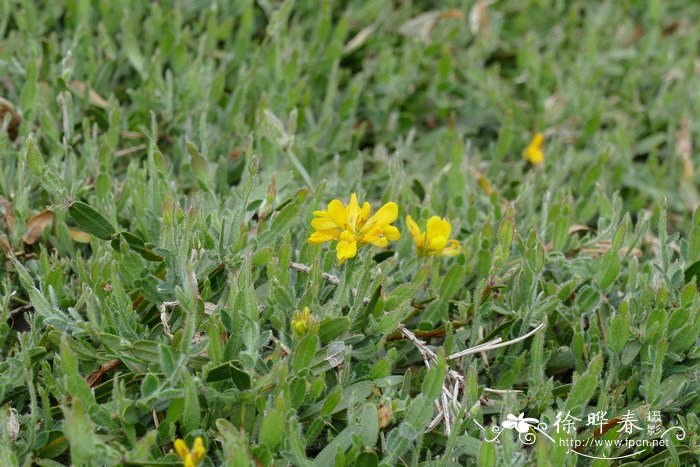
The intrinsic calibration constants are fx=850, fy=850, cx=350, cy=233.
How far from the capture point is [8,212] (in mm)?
2316

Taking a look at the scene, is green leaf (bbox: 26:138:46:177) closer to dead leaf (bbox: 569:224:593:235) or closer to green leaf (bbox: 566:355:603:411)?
green leaf (bbox: 566:355:603:411)

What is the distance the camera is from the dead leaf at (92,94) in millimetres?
2793

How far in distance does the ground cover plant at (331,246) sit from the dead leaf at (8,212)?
0.4 inches

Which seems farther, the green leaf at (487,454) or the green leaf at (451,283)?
the green leaf at (451,283)

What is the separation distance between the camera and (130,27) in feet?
9.57

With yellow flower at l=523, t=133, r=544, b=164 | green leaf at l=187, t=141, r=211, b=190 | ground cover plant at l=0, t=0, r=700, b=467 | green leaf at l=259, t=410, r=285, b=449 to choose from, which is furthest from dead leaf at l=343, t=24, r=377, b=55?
green leaf at l=259, t=410, r=285, b=449

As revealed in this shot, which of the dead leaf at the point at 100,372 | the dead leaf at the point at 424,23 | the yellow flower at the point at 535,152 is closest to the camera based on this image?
the dead leaf at the point at 100,372

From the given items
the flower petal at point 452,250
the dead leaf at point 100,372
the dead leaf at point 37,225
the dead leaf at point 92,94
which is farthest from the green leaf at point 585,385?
the dead leaf at point 92,94

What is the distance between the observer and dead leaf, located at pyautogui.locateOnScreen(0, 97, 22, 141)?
8.69 ft

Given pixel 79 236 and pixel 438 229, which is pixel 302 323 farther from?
pixel 79 236

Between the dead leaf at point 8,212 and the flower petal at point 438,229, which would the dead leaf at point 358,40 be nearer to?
the flower petal at point 438,229

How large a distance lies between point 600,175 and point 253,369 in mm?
1607

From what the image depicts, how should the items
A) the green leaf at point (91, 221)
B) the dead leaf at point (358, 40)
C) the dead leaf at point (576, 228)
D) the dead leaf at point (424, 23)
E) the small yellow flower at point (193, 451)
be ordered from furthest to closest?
the dead leaf at point (424, 23) → the dead leaf at point (358, 40) → the dead leaf at point (576, 228) → the green leaf at point (91, 221) → the small yellow flower at point (193, 451)

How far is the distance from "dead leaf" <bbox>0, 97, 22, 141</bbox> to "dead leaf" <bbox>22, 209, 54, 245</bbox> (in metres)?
0.43
